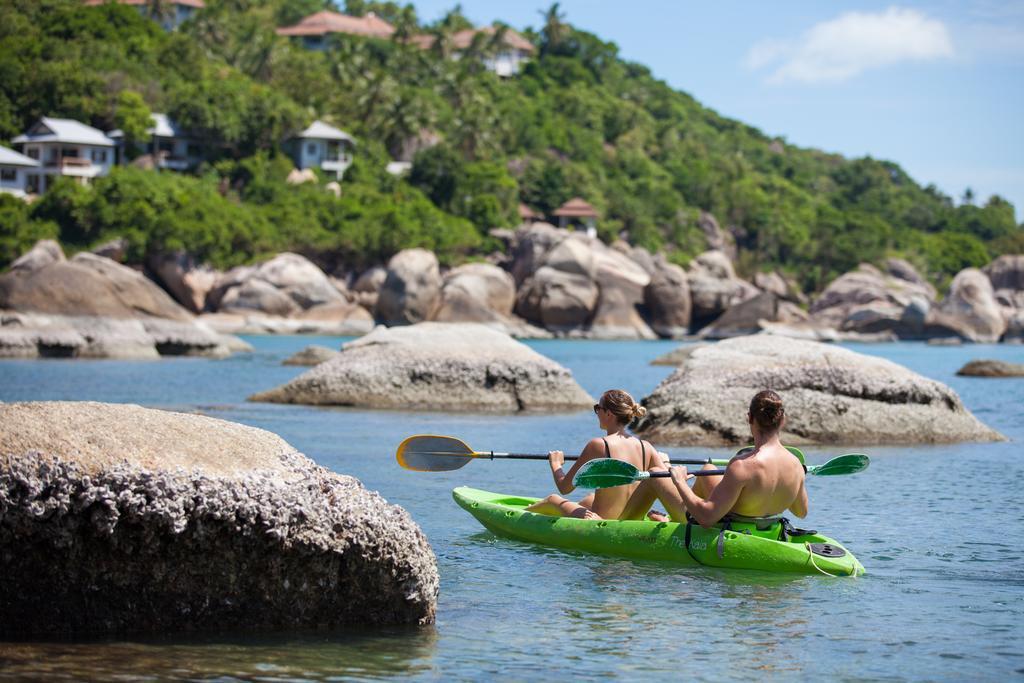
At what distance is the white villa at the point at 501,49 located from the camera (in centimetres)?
12162

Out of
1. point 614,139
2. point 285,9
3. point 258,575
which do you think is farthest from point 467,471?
point 285,9

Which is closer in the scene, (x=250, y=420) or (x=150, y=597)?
(x=150, y=597)

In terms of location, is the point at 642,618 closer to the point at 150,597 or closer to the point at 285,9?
the point at 150,597

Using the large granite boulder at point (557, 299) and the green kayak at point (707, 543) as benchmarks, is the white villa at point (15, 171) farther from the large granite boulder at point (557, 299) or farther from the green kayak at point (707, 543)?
the green kayak at point (707, 543)

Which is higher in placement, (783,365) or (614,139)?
(614,139)

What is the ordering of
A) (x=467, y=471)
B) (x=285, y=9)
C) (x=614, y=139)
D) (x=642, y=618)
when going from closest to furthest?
1. (x=642, y=618)
2. (x=467, y=471)
3. (x=614, y=139)
4. (x=285, y=9)

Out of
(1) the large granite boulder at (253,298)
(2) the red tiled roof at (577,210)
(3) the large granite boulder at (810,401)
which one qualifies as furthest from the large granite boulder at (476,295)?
(3) the large granite boulder at (810,401)

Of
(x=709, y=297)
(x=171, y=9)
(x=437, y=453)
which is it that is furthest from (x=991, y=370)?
(x=171, y=9)

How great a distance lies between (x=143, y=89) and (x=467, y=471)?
7182cm

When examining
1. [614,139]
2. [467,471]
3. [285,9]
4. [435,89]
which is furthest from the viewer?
[285,9]

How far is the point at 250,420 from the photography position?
21.0 meters

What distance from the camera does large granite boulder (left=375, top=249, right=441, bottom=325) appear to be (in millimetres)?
66750

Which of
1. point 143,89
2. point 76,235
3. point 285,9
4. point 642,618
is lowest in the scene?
point 642,618

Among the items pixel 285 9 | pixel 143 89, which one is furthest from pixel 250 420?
pixel 285 9
